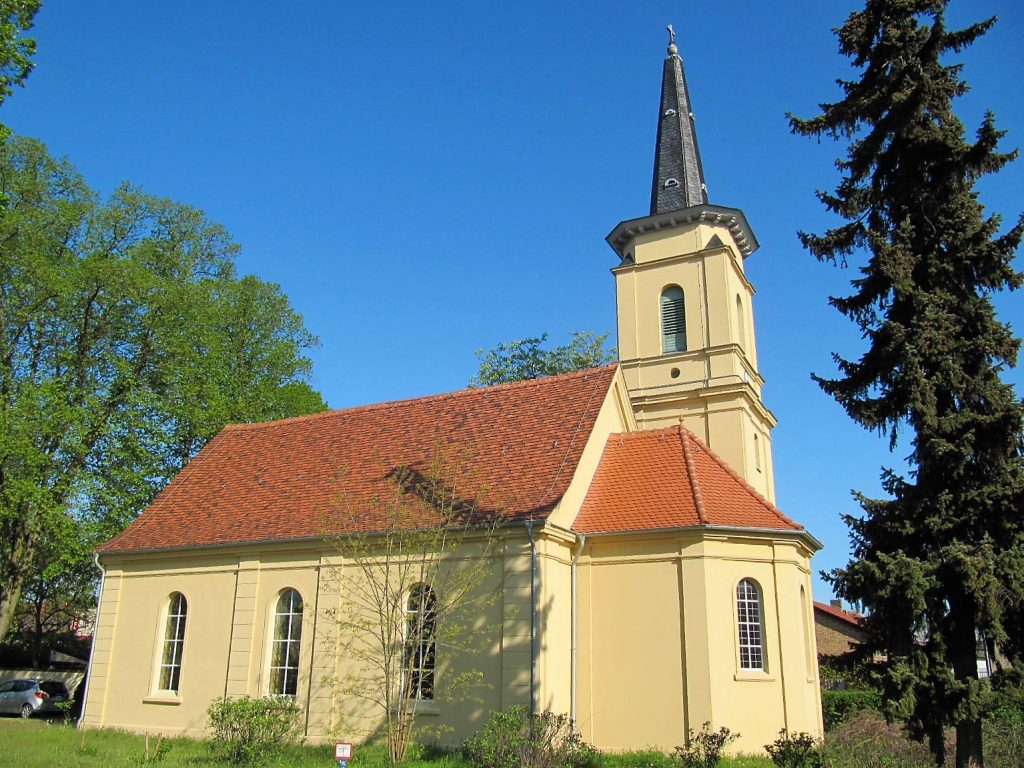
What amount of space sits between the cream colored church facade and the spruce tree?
406cm

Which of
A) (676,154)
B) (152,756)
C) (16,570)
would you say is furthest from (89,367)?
(676,154)

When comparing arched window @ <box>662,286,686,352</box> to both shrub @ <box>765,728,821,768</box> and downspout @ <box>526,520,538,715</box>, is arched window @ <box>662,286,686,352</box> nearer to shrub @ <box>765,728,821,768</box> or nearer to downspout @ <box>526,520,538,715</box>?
downspout @ <box>526,520,538,715</box>

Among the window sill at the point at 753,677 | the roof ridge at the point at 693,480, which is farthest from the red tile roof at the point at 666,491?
the window sill at the point at 753,677

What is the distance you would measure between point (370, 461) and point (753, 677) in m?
11.0

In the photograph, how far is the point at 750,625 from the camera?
58.4 ft

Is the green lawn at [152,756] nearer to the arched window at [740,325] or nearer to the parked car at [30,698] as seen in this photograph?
the parked car at [30,698]

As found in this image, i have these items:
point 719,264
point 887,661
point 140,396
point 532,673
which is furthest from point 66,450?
point 887,661

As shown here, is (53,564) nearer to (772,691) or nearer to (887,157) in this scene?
(772,691)

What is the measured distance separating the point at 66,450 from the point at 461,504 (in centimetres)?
1893

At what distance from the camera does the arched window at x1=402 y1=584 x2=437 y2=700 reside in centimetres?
1628

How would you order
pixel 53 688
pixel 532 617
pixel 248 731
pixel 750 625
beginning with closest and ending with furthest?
pixel 248 731 → pixel 532 617 → pixel 750 625 → pixel 53 688

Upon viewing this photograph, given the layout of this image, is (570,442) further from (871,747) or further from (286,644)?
(871,747)

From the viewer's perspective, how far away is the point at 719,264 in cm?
2753

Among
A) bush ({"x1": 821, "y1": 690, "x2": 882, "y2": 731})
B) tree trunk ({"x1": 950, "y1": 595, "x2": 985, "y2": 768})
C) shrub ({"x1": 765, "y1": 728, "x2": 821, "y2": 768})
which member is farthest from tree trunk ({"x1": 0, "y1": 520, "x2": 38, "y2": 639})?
tree trunk ({"x1": 950, "y1": 595, "x2": 985, "y2": 768})
